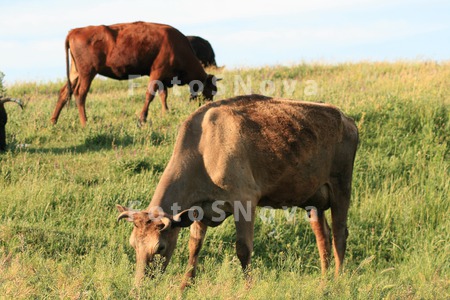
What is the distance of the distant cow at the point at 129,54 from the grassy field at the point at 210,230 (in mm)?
756

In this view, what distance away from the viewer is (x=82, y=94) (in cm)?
1672

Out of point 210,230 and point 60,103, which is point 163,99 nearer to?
point 60,103

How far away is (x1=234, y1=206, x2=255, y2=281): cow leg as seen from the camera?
7602 millimetres

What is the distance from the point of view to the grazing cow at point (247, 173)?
718 centimetres

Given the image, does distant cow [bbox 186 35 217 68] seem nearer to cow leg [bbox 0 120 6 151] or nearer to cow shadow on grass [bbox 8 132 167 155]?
cow shadow on grass [bbox 8 132 167 155]

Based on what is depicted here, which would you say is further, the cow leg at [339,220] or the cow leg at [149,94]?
the cow leg at [149,94]

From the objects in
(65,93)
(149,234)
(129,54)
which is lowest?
(65,93)

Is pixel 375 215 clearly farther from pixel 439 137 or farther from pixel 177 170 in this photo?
pixel 177 170

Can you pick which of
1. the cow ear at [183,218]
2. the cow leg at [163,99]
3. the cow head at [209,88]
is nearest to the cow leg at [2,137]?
the cow leg at [163,99]

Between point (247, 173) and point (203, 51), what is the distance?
20340mm

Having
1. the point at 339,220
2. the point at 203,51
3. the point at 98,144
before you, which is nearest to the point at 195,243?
the point at 339,220

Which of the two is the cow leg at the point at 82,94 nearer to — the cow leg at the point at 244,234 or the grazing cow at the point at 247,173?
the grazing cow at the point at 247,173

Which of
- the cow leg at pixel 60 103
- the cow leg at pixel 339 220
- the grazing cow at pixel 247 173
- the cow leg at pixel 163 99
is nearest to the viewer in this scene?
the grazing cow at pixel 247 173

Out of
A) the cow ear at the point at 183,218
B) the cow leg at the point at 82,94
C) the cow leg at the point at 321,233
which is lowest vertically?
the cow leg at the point at 321,233
